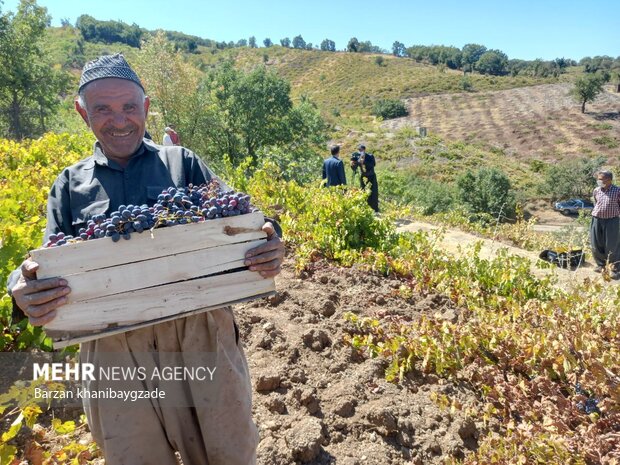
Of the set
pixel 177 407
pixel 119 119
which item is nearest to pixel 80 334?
pixel 177 407

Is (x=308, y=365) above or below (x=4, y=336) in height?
below

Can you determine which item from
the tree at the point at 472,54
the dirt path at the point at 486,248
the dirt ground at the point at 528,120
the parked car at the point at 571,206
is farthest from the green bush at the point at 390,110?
the dirt path at the point at 486,248

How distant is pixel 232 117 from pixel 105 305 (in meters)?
19.5

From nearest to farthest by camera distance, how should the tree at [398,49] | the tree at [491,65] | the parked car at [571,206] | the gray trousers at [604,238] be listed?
the gray trousers at [604,238] → the parked car at [571,206] → the tree at [491,65] → the tree at [398,49]

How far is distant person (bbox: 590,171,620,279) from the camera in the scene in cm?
696

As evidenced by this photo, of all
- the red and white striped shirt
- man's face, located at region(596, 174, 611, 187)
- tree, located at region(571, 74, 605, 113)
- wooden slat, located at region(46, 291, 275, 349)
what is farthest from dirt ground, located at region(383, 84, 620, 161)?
wooden slat, located at region(46, 291, 275, 349)

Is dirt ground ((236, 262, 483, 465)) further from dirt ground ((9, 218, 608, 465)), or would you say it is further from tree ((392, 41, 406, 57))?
tree ((392, 41, 406, 57))

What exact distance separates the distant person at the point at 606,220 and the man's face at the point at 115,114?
23.6 ft

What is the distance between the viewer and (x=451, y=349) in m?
3.11

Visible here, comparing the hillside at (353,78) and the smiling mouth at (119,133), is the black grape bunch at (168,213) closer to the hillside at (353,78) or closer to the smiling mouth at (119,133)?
the smiling mouth at (119,133)

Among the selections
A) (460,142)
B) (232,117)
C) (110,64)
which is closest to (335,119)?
(460,142)

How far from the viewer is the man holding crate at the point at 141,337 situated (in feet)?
5.18

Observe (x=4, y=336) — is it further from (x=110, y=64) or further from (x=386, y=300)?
(x=386, y=300)

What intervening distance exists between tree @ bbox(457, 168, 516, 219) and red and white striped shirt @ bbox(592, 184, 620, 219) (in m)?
17.2
